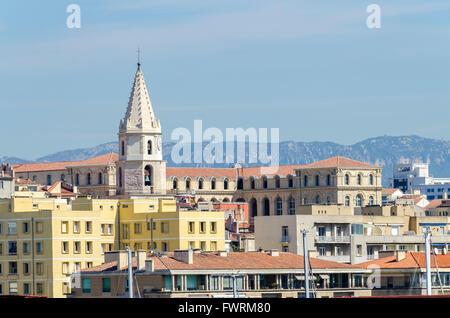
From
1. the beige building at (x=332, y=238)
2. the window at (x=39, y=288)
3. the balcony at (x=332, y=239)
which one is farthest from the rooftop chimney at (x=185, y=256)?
the balcony at (x=332, y=239)

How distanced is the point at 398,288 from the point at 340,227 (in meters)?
20.2

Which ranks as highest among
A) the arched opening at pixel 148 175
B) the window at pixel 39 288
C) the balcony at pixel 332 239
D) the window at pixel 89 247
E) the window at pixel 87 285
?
the arched opening at pixel 148 175

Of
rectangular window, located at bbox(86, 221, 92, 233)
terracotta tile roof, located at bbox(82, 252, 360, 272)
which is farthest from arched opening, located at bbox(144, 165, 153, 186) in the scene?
terracotta tile roof, located at bbox(82, 252, 360, 272)

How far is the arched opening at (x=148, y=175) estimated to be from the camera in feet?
319

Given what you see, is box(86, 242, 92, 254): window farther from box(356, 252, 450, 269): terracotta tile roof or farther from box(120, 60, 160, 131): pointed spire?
box(120, 60, 160, 131): pointed spire

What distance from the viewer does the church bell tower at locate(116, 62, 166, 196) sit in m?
94.3

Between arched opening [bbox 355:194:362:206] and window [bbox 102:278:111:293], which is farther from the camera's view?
arched opening [bbox 355:194:362:206]

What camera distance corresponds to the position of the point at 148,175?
97.9m

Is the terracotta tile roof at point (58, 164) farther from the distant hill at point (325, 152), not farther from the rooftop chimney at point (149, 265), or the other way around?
the rooftop chimney at point (149, 265)

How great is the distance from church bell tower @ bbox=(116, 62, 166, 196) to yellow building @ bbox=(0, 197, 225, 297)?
35.7 meters

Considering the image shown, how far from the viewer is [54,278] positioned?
43500 millimetres

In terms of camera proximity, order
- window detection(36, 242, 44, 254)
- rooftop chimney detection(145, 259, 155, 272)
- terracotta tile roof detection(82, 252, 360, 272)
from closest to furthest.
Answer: rooftop chimney detection(145, 259, 155, 272) → terracotta tile roof detection(82, 252, 360, 272) → window detection(36, 242, 44, 254)
